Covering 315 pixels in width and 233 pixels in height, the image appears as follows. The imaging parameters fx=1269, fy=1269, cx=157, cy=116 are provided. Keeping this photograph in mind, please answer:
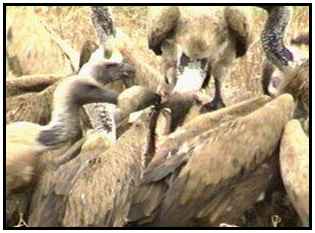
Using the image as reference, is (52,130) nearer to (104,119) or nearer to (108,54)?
(104,119)

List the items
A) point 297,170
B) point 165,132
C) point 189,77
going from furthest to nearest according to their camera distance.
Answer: point 189,77 → point 165,132 → point 297,170

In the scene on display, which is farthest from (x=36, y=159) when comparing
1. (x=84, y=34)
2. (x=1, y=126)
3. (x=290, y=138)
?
(x=290, y=138)

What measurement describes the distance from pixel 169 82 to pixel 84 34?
549 mm

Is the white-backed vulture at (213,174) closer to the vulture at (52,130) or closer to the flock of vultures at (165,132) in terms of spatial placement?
the flock of vultures at (165,132)

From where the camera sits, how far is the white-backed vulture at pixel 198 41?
6766 millimetres

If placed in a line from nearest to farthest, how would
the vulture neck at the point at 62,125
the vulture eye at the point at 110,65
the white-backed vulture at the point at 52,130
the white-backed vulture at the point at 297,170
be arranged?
the white-backed vulture at the point at 297,170
the white-backed vulture at the point at 52,130
the vulture neck at the point at 62,125
the vulture eye at the point at 110,65

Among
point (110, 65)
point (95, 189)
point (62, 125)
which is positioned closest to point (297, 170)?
point (95, 189)

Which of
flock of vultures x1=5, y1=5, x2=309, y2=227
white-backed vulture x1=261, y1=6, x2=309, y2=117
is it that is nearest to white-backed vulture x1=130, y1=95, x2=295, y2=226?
flock of vultures x1=5, y1=5, x2=309, y2=227

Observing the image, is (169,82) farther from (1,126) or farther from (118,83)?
(1,126)

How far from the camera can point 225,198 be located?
21.1 feet

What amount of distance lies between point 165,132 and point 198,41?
1.70ft

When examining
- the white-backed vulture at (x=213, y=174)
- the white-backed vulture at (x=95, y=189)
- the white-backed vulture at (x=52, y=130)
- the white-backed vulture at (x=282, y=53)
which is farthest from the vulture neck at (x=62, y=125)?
the white-backed vulture at (x=282, y=53)

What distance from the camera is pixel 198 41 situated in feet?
22.2

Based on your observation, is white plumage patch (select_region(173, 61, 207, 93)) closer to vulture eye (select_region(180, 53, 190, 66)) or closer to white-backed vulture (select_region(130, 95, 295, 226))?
vulture eye (select_region(180, 53, 190, 66))
